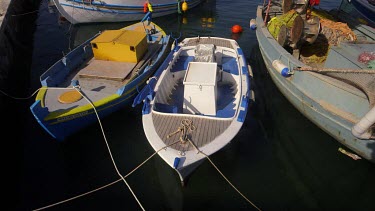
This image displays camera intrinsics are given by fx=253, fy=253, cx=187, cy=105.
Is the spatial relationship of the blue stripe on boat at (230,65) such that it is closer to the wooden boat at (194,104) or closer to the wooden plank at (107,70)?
the wooden boat at (194,104)

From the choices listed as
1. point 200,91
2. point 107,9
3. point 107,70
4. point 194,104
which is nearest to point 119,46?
point 107,70

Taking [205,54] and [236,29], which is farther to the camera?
[236,29]

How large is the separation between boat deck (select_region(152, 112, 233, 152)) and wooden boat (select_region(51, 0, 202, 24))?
14.8 meters

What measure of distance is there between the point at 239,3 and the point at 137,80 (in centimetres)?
1958

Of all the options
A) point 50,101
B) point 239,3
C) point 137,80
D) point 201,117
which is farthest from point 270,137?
point 239,3

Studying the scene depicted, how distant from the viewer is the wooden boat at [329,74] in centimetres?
919

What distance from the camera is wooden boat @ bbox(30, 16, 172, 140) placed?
1038 centimetres

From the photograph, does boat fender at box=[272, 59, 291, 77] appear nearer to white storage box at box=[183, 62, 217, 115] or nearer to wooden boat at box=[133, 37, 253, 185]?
wooden boat at box=[133, 37, 253, 185]

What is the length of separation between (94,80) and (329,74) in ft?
35.3

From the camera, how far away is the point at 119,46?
1341 centimetres

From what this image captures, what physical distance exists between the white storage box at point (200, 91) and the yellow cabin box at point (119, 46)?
4.35 m

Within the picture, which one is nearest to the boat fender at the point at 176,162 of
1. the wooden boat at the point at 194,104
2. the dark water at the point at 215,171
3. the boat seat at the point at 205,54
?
the wooden boat at the point at 194,104

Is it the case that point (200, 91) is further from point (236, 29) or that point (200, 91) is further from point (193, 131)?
point (236, 29)

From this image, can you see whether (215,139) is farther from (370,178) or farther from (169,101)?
(370,178)
